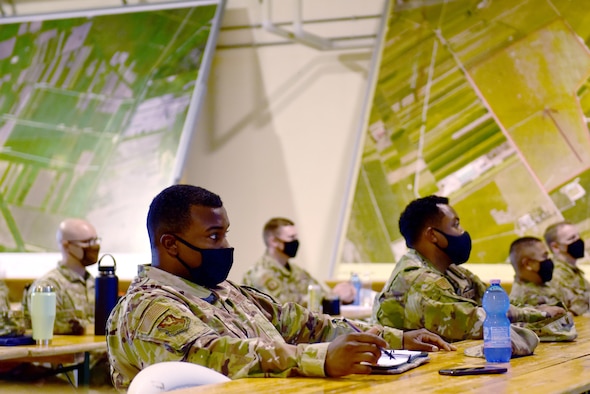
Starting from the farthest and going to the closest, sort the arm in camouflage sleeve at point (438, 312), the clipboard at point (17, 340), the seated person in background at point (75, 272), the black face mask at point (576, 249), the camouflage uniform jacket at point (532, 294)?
1. the black face mask at point (576, 249)
2. the camouflage uniform jacket at point (532, 294)
3. the seated person in background at point (75, 272)
4. the clipboard at point (17, 340)
5. the arm in camouflage sleeve at point (438, 312)

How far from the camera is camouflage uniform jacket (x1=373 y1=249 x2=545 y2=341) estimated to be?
10.7 ft

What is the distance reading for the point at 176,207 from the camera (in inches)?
100

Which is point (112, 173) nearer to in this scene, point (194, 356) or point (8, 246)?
point (8, 246)

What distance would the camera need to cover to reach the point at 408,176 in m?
7.77

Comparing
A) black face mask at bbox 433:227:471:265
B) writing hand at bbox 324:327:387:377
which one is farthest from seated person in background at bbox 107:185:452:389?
black face mask at bbox 433:227:471:265

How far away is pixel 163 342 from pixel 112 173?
574 cm

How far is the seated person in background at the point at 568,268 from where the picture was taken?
5.68 metres

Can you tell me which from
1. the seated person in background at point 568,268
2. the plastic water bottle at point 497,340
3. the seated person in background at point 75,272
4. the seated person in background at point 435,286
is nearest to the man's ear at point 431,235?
the seated person in background at point 435,286

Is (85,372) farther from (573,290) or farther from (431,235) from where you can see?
(573,290)

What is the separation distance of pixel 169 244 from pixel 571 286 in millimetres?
3901

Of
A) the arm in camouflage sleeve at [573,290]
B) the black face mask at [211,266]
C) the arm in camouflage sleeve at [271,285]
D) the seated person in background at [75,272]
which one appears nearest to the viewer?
the black face mask at [211,266]

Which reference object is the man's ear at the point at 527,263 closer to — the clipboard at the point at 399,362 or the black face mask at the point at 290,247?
the black face mask at the point at 290,247

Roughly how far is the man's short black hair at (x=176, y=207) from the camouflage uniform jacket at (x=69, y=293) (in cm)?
194

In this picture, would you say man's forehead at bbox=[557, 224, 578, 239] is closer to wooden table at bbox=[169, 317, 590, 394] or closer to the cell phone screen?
wooden table at bbox=[169, 317, 590, 394]
